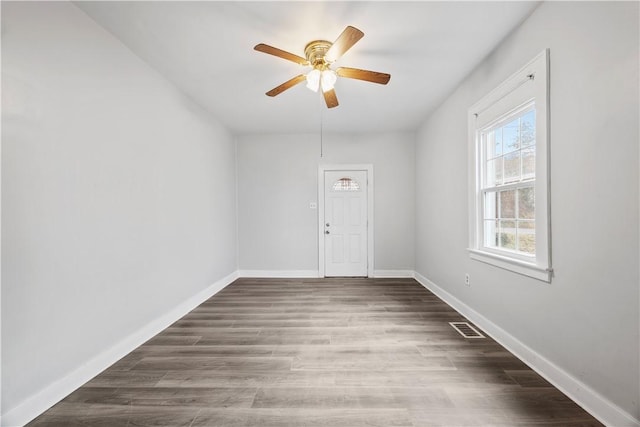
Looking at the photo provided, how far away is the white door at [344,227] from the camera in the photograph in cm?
486

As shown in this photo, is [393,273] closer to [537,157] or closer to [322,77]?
[537,157]

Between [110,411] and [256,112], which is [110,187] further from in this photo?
[256,112]

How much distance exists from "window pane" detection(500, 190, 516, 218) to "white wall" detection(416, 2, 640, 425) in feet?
1.80

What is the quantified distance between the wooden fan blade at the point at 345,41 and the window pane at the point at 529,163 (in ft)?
5.02

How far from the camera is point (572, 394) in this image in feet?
5.32

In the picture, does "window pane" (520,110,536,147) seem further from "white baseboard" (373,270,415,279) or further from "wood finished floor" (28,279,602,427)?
"white baseboard" (373,270,415,279)

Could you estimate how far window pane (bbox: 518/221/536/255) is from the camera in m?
2.08

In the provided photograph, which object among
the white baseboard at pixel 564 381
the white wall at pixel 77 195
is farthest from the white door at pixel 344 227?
the white wall at pixel 77 195

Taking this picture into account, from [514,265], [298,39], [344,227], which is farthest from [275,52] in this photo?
[344,227]

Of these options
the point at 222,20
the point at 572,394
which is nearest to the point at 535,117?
the point at 572,394

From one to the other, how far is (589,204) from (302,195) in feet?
12.5

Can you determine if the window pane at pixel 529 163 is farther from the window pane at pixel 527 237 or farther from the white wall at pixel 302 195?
the white wall at pixel 302 195

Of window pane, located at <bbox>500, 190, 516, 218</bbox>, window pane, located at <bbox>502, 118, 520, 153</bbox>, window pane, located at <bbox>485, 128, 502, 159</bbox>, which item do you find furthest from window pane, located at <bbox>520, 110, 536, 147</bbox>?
window pane, located at <bbox>500, 190, 516, 218</bbox>

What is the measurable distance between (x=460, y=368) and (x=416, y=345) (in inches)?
15.4
